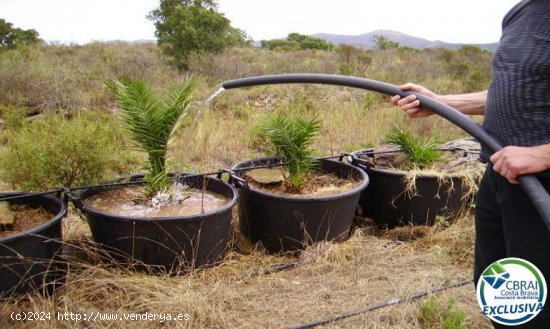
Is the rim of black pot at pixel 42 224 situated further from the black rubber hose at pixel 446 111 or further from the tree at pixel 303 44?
the tree at pixel 303 44

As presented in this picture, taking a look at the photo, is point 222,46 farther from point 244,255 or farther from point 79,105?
point 244,255

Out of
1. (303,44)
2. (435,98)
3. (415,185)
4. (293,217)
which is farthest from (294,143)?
(303,44)

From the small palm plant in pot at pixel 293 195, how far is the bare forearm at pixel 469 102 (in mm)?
1115

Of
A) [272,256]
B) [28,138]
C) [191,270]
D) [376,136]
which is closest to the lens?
[191,270]

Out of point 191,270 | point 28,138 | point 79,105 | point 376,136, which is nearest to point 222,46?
point 79,105

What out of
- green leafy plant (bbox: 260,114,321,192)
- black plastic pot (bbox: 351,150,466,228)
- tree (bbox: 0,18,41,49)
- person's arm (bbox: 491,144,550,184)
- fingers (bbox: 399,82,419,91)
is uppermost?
tree (bbox: 0,18,41,49)

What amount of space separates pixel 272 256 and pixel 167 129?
3.44 ft

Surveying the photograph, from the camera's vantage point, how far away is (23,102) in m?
7.30

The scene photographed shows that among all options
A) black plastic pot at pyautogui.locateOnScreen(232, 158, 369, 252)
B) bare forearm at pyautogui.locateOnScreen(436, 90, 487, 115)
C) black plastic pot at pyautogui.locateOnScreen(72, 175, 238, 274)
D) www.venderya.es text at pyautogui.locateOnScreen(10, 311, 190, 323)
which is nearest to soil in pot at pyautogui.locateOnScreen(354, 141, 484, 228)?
black plastic pot at pyautogui.locateOnScreen(232, 158, 369, 252)

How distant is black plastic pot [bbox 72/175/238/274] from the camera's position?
7.61 ft

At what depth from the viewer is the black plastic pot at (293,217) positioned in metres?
2.79

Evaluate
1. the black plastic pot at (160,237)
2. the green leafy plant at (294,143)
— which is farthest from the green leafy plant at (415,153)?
the black plastic pot at (160,237)

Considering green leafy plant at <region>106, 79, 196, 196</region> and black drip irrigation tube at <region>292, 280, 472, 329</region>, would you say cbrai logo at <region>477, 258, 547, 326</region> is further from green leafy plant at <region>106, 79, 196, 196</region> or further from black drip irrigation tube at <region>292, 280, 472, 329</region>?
green leafy plant at <region>106, 79, 196, 196</region>

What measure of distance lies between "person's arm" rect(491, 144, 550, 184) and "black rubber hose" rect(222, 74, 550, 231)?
2cm
